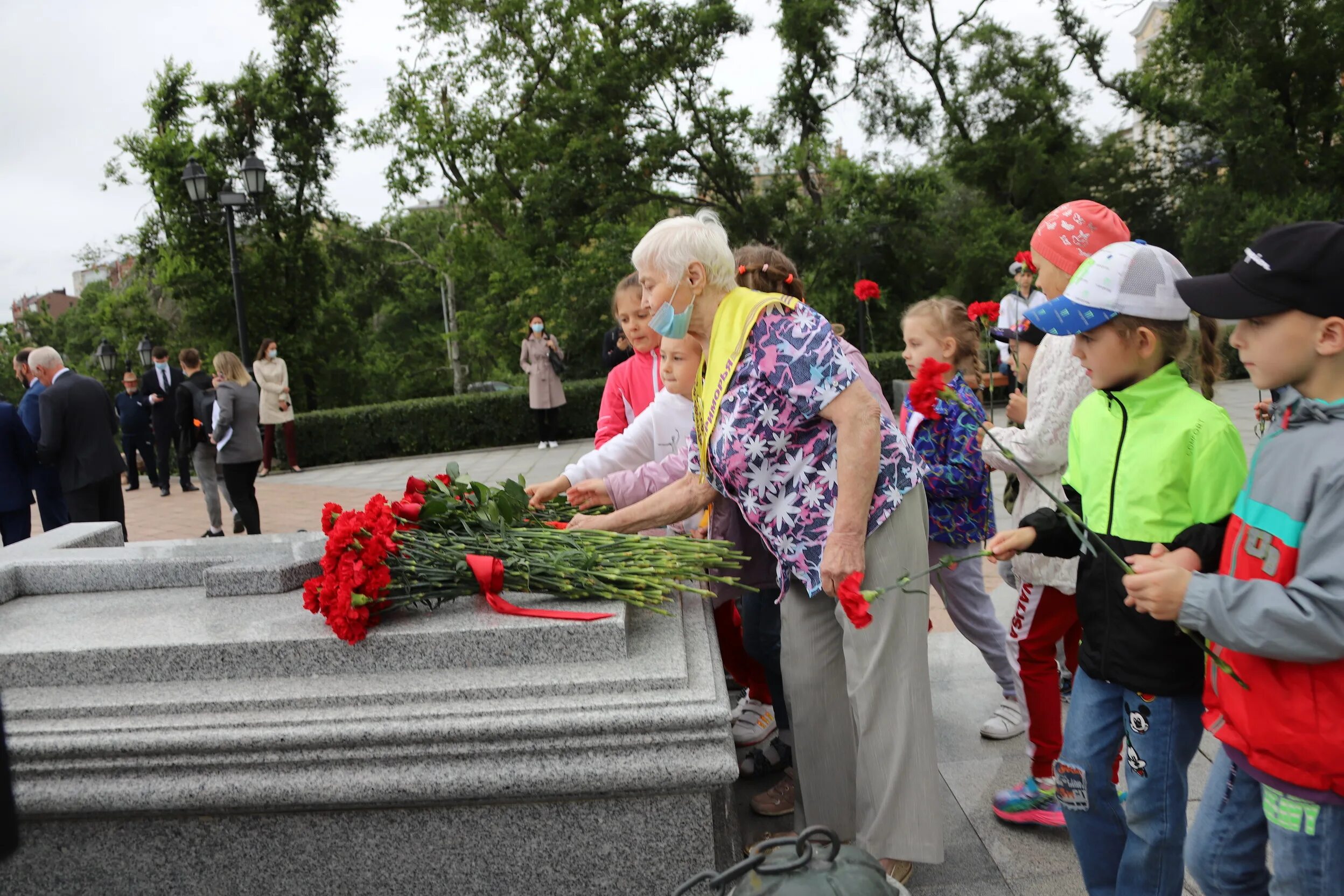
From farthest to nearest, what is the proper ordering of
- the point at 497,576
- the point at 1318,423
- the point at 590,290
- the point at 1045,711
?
the point at 590,290 < the point at 1045,711 < the point at 497,576 < the point at 1318,423

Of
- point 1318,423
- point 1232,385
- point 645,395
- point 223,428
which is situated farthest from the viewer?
point 1232,385

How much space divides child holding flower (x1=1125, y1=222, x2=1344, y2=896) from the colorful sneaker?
1.14m

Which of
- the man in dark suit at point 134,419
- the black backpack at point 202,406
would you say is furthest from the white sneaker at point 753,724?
the man in dark suit at point 134,419

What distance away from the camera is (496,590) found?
2.44 metres

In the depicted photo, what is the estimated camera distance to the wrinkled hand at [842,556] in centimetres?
232

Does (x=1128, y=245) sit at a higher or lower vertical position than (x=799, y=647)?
higher

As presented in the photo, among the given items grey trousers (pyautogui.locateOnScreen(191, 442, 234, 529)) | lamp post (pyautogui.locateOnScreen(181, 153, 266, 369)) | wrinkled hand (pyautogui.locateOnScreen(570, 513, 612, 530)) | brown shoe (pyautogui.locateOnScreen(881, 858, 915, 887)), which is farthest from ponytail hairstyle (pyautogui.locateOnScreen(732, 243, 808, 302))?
lamp post (pyautogui.locateOnScreen(181, 153, 266, 369))

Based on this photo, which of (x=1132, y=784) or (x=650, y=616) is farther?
(x=650, y=616)

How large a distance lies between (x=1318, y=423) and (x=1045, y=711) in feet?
5.18

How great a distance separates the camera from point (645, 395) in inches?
157

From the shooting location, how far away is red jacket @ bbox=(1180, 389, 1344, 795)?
4.99ft

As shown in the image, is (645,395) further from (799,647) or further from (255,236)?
(255,236)

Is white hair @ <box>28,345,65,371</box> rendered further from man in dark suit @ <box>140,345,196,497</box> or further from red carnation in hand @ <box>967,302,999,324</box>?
red carnation in hand @ <box>967,302,999,324</box>

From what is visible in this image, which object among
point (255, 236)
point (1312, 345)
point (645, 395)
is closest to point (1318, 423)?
point (1312, 345)
